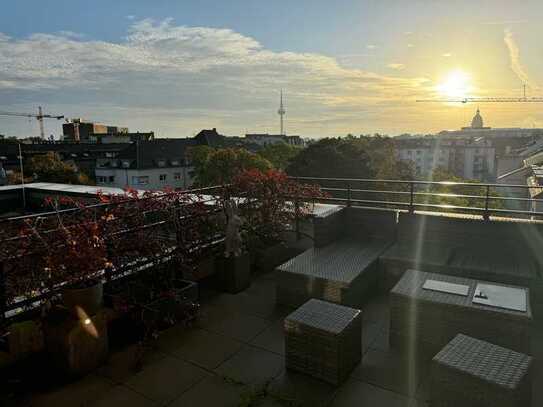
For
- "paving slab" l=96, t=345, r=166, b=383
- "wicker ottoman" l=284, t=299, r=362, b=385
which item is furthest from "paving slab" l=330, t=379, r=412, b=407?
"paving slab" l=96, t=345, r=166, b=383

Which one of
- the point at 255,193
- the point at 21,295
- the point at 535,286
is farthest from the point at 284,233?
the point at 21,295

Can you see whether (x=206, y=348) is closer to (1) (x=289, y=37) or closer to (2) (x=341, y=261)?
(2) (x=341, y=261)

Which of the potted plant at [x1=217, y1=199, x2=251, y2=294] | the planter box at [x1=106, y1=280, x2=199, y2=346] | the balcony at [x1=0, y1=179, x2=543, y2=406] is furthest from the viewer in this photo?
the potted plant at [x1=217, y1=199, x2=251, y2=294]

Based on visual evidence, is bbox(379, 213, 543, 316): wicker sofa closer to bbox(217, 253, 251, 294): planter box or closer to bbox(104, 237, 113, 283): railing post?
bbox(217, 253, 251, 294): planter box

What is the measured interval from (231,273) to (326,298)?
1457 mm

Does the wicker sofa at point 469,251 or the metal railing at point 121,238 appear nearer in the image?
the metal railing at point 121,238

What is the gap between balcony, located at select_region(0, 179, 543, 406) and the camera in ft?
9.82

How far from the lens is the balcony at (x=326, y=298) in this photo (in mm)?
2992

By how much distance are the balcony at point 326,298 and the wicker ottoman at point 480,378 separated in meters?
0.30

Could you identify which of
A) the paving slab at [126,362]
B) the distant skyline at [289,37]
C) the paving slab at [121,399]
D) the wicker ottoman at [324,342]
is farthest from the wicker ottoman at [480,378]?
the distant skyline at [289,37]

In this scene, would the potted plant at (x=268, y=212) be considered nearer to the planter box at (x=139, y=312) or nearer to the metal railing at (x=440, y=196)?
the metal railing at (x=440, y=196)

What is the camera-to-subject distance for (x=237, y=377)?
3.23m

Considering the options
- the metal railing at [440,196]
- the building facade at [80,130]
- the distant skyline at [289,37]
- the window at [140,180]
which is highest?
the building facade at [80,130]

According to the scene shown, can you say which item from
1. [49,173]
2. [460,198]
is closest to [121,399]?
[460,198]
